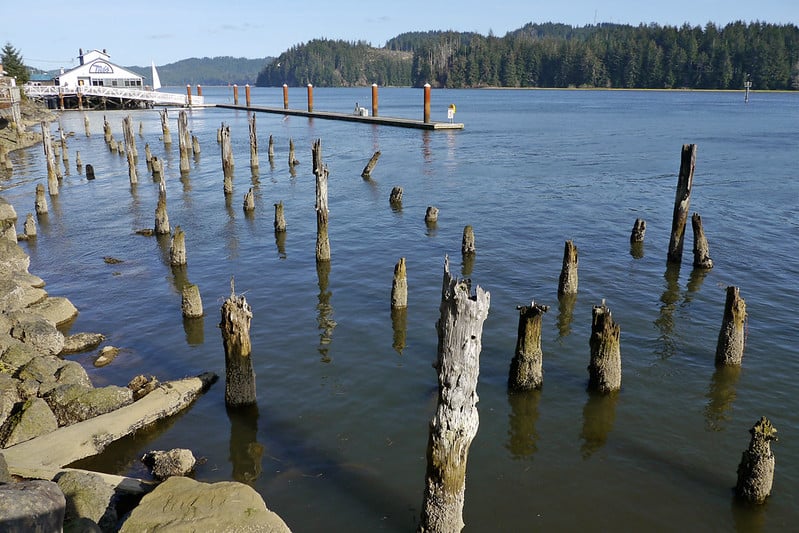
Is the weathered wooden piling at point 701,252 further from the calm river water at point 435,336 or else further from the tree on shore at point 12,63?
the tree on shore at point 12,63

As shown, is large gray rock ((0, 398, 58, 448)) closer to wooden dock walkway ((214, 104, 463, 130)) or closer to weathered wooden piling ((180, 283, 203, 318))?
weathered wooden piling ((180, 283, 203, 318))

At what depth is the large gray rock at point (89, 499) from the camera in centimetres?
1020

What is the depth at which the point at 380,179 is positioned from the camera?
160 ft

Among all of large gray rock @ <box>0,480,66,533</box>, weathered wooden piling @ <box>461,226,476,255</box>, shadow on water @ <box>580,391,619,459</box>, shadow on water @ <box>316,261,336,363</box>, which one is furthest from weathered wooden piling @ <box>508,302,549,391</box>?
weathered wooden piling @ <box>461,226,476,255</box>

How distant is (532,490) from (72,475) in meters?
8.42

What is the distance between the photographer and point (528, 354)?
15688mm

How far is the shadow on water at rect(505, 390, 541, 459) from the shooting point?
46.3 feet

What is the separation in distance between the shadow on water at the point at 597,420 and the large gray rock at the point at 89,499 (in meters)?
9.34

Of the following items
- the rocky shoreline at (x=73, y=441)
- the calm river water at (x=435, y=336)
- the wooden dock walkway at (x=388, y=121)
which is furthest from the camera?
the wooden dock walkway at (x=388, y=121)

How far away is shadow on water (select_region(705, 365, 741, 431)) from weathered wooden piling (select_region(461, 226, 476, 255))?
494 inches

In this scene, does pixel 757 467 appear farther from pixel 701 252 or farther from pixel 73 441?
pixel 701 252

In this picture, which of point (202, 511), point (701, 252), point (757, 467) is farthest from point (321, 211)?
point (757, 467)

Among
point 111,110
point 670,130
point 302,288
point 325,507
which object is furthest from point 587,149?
point 111,110

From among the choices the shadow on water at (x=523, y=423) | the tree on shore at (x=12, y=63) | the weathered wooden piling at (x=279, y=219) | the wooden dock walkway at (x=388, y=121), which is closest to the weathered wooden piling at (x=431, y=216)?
the weathered wooden piling at (x=279, y=219)
